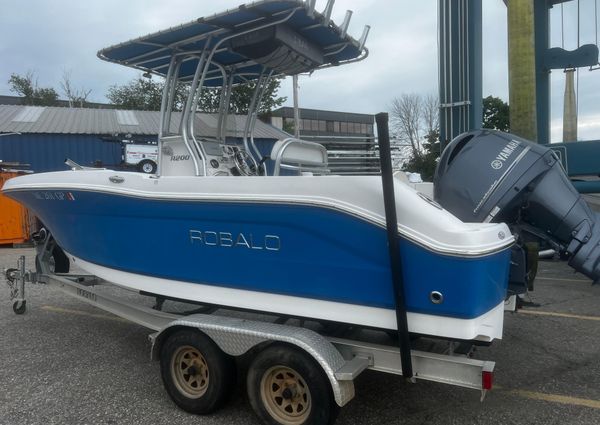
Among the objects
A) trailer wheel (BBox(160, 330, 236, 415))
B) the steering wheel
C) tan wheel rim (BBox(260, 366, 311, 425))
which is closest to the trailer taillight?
tan wheel rim (BBox(260, 366, 311, 425))

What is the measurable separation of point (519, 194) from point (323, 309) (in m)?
1.87

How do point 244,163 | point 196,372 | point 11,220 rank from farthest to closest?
point 11,220 < point 244,163 < point 196,372

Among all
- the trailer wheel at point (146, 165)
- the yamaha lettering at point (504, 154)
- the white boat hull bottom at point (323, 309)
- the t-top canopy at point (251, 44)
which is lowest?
the white boat hull bottom at point (323, 309)

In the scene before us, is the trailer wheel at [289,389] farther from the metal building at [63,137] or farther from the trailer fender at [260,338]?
the metal building at [63,137]

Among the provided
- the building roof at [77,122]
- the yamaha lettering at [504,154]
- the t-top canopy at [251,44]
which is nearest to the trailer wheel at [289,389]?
the yamaha lettering at [504,154]

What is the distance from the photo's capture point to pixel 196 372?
→ 338 centimetres

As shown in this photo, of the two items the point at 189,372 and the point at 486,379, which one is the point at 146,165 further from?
the point at 486,379

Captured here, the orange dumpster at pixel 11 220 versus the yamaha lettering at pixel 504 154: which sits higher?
the yamaha lettering at pixel 504 154

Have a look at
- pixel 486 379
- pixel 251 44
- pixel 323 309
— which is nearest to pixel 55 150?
pixel 251 44

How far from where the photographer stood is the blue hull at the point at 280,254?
263cm

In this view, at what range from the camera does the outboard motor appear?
12.3 ft

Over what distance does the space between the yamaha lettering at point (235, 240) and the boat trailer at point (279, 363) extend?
1.65 feet

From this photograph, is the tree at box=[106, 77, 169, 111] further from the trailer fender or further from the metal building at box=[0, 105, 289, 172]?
the trailer fender

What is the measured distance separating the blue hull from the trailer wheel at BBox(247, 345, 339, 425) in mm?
382
